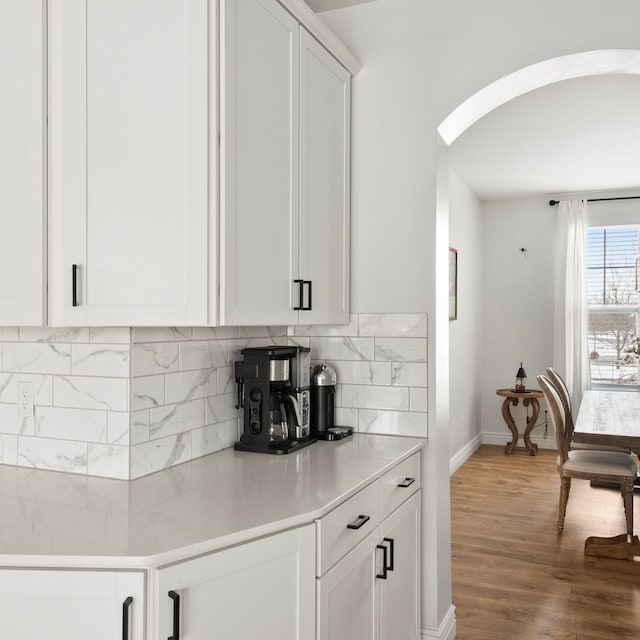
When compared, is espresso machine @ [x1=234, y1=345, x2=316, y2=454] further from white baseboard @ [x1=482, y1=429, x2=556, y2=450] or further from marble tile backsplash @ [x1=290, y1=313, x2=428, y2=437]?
white baseboard @ [x1=482, y1=429, x2=556, y2=450]

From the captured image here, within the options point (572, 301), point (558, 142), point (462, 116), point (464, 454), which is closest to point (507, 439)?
point (464, 454)

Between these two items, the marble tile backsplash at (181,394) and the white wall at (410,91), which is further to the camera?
the white wall at (410,91)

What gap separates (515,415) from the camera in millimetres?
6719

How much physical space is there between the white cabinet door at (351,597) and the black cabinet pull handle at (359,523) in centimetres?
7

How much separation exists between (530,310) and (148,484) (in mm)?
5604

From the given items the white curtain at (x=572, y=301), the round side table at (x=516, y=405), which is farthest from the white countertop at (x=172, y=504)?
the white curtain at (x=572, y=301)

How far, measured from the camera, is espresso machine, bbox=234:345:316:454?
7.39 ft

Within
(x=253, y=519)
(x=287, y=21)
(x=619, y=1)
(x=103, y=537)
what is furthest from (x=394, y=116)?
(x=103, y=537)

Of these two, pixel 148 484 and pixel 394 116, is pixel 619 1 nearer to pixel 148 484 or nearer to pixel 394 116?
pixel 394 116

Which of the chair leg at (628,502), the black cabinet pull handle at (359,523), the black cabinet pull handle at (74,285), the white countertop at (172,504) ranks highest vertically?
the black cabinet pull handle at (74,285)

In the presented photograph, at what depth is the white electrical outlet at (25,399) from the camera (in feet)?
6.70

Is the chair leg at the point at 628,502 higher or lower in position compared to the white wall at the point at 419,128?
lower

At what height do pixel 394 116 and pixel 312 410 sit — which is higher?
pixel 394 116

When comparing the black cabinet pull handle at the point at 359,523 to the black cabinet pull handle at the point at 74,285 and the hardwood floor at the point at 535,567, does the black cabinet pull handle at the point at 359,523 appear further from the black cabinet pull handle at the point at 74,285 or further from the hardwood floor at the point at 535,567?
the hardwood floor at the point at 535,567
